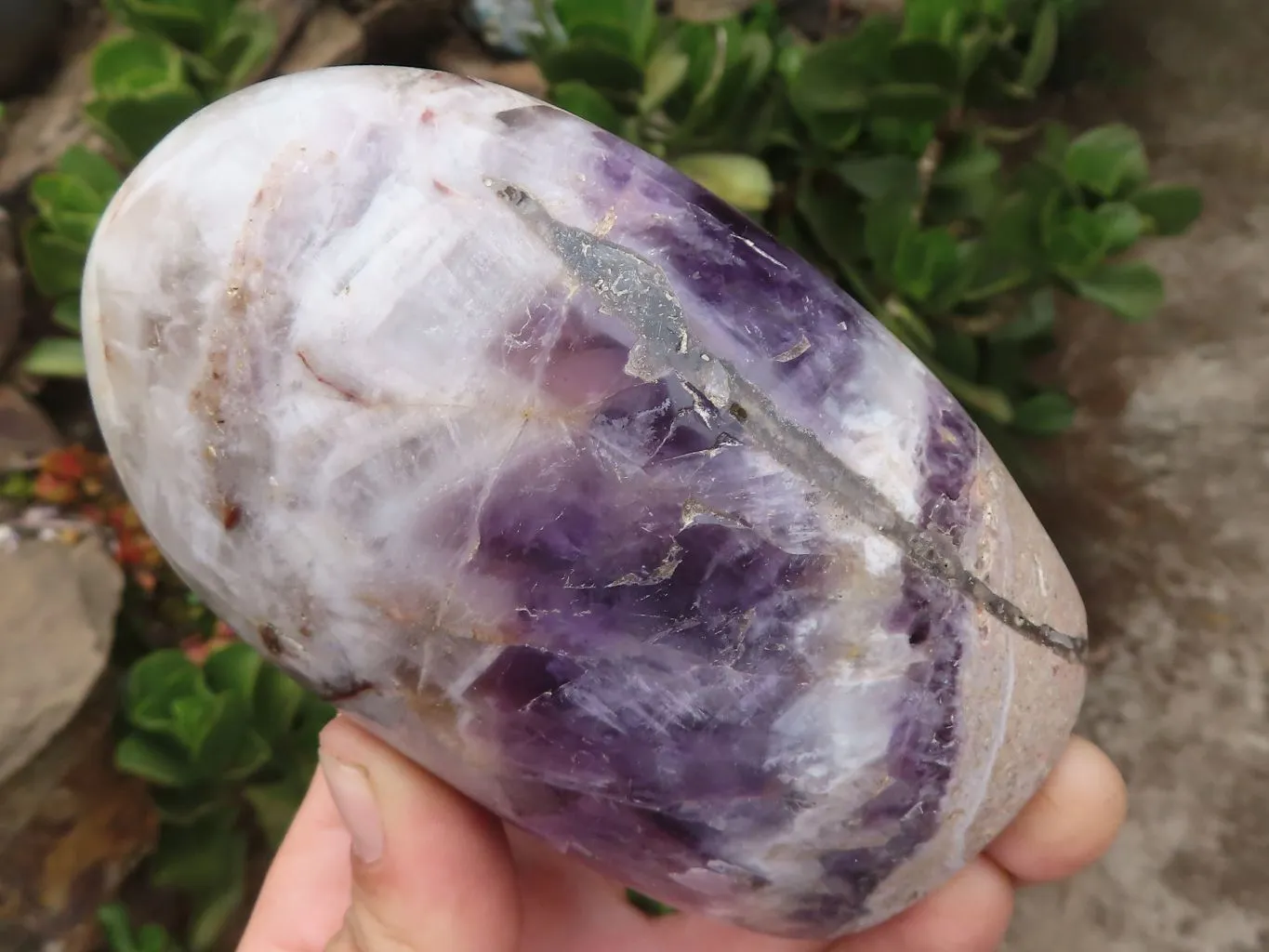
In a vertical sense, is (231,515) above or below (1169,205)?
above

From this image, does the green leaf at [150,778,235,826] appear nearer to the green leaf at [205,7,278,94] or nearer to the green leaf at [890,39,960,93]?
the green leaf at [205,7,278,94]

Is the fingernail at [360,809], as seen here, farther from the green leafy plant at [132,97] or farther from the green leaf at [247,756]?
the green leafy plant at [132,97]

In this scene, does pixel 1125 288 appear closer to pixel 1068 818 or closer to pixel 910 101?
pixel 910 101

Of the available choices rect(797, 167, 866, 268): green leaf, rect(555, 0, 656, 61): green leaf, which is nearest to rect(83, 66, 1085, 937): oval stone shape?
rect(555, 0, 656, 61): green leaf

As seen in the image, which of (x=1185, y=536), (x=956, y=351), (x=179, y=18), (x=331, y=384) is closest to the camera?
(x=331, y=384)

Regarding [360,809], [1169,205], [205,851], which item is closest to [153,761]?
[205,851]

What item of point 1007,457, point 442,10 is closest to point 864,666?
point 1007,457
